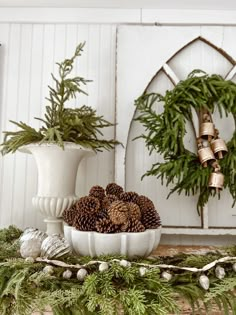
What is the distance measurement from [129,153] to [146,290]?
0.70m

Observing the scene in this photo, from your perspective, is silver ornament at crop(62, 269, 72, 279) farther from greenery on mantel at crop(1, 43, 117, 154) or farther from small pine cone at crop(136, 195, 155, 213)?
greenery on mantel at crop(1, 43, 117, 154)

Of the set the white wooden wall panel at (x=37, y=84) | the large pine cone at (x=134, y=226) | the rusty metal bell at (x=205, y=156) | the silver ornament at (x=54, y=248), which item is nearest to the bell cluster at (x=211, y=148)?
the rusty metal bell at (x=205, y=156)

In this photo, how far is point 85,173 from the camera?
4.10 feet

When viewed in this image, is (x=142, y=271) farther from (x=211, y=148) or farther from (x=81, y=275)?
(x=211, y=148)

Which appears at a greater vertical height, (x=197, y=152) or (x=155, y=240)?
(x=197, y=152)

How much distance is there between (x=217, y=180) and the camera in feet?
3.49

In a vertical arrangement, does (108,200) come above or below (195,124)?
below

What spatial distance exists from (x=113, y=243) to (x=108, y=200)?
0.11m

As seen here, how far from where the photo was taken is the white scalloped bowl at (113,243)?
0.69m

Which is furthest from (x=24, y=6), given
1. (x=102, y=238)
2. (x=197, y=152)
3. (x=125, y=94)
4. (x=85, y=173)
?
(x=102, y=238)

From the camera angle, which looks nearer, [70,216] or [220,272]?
[220,272]

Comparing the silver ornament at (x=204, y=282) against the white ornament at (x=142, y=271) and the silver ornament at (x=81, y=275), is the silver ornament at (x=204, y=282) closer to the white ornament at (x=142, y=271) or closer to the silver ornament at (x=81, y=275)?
the white ornament at (x=142, y=271)

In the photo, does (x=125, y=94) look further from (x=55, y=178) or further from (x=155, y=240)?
(x=155, y=240)

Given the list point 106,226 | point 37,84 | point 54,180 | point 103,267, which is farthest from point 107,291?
point 37,84
